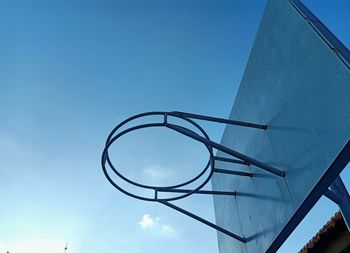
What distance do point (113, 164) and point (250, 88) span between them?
169 cm

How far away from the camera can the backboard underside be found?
1.92 m

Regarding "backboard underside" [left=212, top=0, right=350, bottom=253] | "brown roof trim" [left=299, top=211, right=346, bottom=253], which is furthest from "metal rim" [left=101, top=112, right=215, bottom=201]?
"brown roof trim" [left=299, top=211, right=346, bottom=253]

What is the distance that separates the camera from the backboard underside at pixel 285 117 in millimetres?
1915

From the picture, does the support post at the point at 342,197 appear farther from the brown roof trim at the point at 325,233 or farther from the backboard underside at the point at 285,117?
the brown roof trim at the point at 325,233

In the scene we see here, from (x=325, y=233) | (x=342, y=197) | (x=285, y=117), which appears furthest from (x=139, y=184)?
(x=325, y=233)

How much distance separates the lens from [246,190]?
337 cm

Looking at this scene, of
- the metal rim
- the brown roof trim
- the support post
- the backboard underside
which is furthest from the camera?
the brown roof trim

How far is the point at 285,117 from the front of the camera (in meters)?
2.53

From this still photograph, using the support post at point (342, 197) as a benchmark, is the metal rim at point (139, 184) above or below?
above

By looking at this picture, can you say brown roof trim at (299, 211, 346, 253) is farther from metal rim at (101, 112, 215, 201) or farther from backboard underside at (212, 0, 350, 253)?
metal rim at (101, 112, 215, 201)

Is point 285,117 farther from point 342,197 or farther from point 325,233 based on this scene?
point 325,233

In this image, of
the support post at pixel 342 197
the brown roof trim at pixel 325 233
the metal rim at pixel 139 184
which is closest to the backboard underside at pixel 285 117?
the metal rim at pixel 139 184

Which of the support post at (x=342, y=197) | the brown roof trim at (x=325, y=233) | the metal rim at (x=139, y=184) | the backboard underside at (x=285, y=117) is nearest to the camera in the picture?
the backboard underside at (x=285, y=117)

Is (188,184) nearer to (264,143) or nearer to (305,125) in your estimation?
(264,143)
